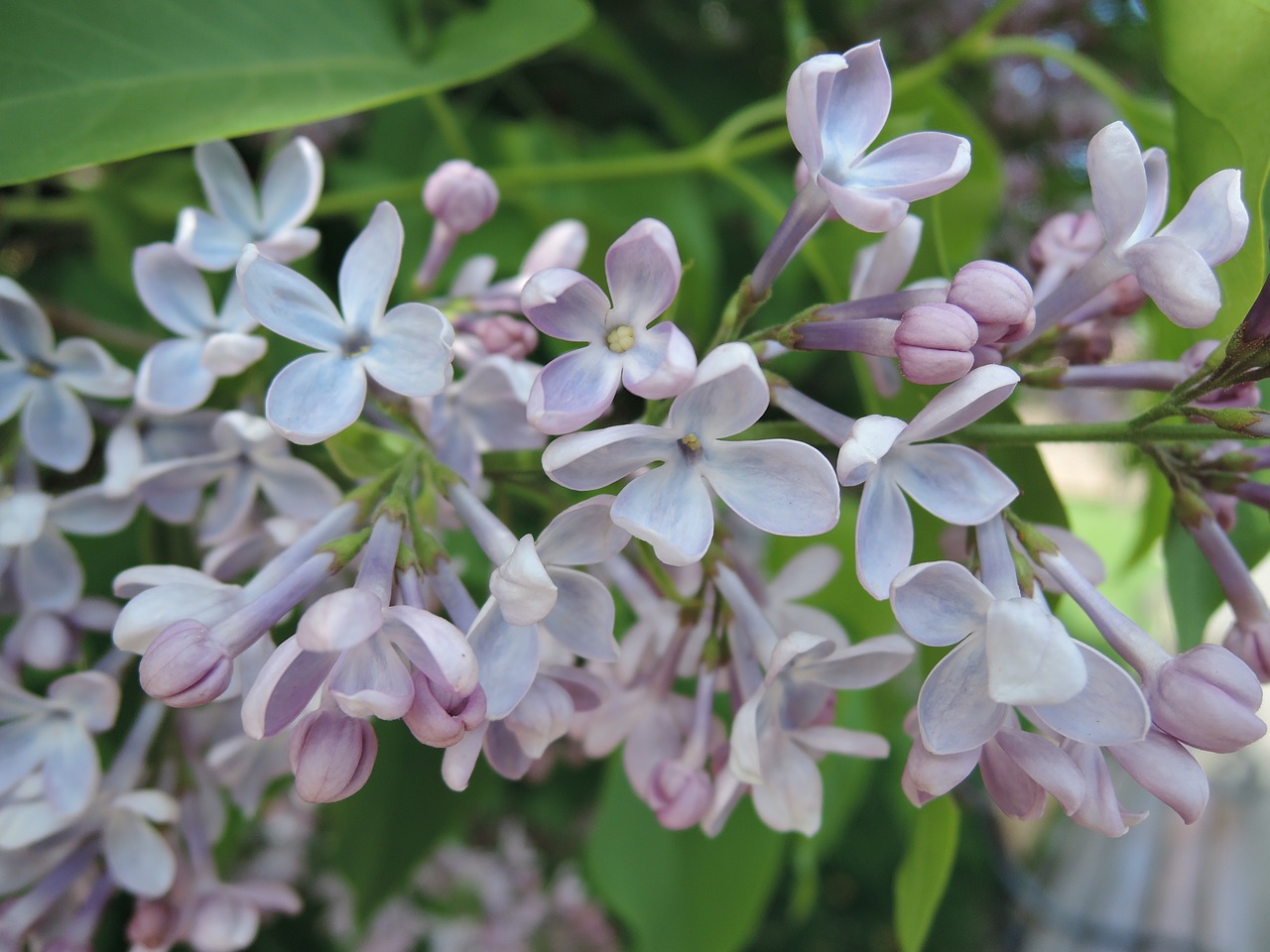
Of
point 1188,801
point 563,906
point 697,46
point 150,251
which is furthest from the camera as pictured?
point 563,906

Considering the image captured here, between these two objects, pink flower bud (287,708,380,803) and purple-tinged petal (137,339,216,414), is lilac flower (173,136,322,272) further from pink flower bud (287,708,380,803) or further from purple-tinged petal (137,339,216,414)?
pink flower bud (287,708,380,803)

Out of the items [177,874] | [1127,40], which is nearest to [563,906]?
[177,874]

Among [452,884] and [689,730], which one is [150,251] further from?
[452,884]

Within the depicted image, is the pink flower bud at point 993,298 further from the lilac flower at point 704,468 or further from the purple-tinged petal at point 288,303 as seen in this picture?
the purple-tinged petal at point 288,303

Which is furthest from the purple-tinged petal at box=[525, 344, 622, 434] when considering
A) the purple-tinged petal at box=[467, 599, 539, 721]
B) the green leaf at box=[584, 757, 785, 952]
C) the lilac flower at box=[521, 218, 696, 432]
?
the green leaf at box=[584, 757, 785, 952]

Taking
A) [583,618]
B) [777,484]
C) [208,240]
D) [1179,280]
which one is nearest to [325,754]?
[583,618]

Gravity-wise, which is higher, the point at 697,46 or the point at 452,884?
the point at 697,46
